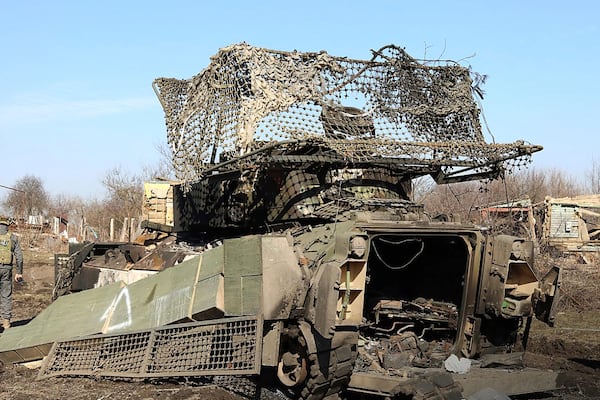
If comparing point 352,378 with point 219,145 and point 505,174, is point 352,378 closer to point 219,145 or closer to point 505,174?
point 219,145

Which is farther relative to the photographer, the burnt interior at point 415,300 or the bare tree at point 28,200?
the bare tree at point 28,200

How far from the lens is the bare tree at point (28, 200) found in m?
58.0

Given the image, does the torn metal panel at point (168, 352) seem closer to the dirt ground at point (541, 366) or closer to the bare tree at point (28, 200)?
the dirt ground at point (541, 366)

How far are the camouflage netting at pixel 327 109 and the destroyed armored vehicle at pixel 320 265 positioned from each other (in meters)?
0.02

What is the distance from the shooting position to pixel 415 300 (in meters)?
7.95

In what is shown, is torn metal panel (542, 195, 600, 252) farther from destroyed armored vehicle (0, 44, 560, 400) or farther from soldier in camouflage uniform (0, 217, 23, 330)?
soldier in camouflage uniform (0, 217, 23, 330)

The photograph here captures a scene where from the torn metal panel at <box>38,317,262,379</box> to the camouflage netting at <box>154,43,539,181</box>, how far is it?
1713 millimetres

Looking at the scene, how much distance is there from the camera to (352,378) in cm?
606

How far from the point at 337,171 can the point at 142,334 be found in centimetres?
285

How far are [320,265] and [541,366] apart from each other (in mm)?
3601

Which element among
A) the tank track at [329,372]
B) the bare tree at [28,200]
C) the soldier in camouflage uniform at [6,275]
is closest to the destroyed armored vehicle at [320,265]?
the tank track at [329,372]

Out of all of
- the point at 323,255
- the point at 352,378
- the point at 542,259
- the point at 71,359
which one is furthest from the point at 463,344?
the point at 542,259

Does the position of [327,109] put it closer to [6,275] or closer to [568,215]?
[6,275]

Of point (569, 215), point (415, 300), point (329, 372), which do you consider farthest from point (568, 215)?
point (329, 372)
